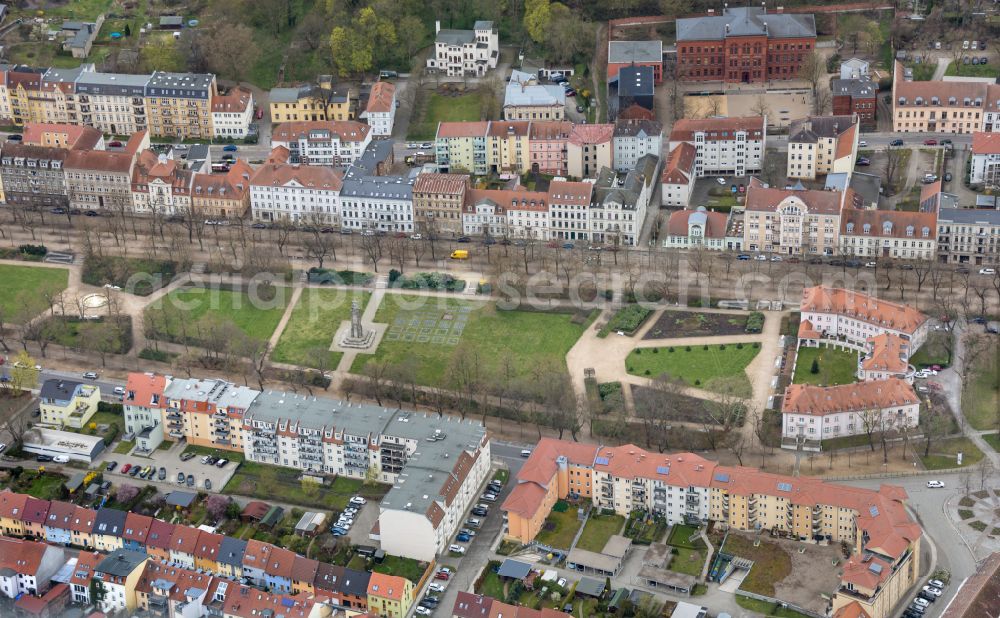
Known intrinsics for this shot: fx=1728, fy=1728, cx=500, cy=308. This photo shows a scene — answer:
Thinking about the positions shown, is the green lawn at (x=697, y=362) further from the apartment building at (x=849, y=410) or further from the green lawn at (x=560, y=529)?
the green lawn at (x=560, y=529)

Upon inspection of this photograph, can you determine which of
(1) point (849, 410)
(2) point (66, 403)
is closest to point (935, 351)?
(1) point (849, 410)

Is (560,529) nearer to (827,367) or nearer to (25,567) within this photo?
(827,367)

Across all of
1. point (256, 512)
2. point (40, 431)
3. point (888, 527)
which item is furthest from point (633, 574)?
point (40, 431)

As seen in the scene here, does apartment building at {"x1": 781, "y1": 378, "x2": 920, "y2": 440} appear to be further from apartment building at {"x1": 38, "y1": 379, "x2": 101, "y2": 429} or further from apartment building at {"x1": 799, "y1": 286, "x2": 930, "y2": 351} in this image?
apartment building at {"x1": 38, "y1": 379, "x2": 101, "y2": 429}

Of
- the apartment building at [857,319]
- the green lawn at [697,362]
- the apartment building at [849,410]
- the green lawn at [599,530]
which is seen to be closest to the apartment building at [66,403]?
the green lawn at [599,530]

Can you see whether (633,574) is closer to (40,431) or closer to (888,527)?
(888,527)

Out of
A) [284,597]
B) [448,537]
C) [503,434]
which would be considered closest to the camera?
[284,597]

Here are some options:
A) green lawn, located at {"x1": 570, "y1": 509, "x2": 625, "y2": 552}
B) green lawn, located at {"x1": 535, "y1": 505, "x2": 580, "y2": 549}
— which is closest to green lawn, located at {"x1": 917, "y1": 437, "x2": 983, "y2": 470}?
green lawn, located at {"x1": 570, "y1": 509, "x2": 625, "y2": 552}
